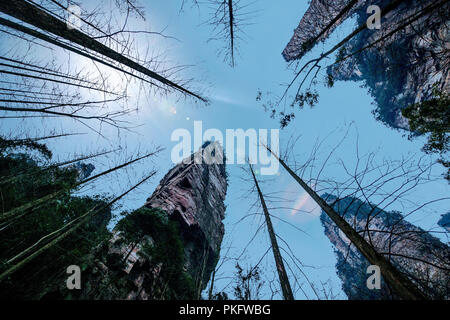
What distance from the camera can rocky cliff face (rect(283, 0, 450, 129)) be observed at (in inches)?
277

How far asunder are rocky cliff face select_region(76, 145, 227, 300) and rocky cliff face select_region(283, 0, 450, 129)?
10298 millimetres

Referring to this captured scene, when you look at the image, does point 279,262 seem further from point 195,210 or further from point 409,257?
point 195,210

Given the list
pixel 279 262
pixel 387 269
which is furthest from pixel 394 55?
pixel 279 262

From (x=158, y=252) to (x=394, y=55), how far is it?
1495 cm

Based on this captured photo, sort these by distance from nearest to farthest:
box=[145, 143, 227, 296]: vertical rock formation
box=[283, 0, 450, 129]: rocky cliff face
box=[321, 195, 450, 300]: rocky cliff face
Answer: box=[321, 195, 450, 300]: rocky cliff face
box=[283, 0, 450, 129]: rocky cliff face
box=[145, 143, 227, 296]: vertical rock formation

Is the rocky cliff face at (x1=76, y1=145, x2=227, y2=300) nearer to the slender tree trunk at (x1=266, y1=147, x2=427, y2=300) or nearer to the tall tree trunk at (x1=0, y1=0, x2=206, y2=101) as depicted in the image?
the slender tree trunk at (x1=266, y1=147, x2=427, y2=300)

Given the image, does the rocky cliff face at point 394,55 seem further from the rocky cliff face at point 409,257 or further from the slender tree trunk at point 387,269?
the slender tree trunk at point 387,269

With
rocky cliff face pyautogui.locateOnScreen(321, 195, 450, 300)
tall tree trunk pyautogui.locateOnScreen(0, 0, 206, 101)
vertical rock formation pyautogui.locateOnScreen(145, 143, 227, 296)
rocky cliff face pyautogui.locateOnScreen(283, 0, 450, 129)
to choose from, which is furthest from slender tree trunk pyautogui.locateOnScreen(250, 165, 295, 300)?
vertical rock formation pyautogui.locateOnScreen(145, 143, 227, 296)

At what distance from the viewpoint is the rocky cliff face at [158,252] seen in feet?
24.2

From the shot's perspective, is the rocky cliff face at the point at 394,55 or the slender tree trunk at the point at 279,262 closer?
the slender tree trunk at the point at 279,262

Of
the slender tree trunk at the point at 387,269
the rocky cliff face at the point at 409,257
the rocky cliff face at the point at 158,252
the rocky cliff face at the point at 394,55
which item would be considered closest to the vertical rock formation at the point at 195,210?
the rocky cliff face at the point at 158,252

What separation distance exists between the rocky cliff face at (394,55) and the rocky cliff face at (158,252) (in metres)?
10.3
